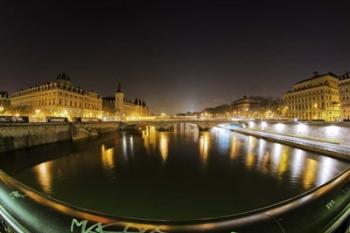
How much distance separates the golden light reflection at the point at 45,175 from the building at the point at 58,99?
6286cm

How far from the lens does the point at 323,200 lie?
15.2 feet

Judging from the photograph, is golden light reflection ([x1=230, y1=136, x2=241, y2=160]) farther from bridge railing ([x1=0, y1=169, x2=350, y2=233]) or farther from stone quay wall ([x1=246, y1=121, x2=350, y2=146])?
bridge railing ([x1=0, y1=169, x2=350, y2=233])

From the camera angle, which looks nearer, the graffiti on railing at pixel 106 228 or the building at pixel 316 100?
the graffiti on railing at pixel 106 228

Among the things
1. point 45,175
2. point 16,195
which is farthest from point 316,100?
point 16,195

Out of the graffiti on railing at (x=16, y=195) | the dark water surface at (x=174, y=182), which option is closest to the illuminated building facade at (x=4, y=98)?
the dark water surface at (x=174, y=182)

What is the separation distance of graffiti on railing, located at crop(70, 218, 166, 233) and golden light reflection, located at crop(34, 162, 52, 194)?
14.0 metres

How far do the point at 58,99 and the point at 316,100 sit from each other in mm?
107165

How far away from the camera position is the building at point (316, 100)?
77812 mm

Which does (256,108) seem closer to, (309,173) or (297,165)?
(297,165)

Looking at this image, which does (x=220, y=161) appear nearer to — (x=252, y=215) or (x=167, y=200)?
(x=167, y=200)

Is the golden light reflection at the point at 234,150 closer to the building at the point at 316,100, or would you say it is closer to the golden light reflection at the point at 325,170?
the golden light reflection at the point at 325,170

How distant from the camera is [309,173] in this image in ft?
64.2

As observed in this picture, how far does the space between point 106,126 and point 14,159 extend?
50.5 m

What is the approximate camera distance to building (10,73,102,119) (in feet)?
298
